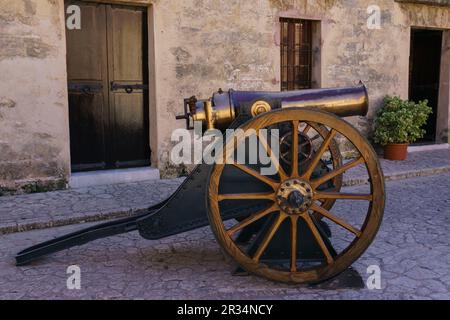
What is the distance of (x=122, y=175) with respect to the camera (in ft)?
21.0

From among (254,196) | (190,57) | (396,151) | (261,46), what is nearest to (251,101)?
(254,196)

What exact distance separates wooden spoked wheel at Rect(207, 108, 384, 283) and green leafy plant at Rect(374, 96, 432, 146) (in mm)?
5565

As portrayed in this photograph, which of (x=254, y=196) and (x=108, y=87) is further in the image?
(x=108, y=87)

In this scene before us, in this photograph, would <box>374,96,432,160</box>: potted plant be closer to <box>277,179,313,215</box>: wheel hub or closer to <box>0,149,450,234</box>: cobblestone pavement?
<box>0,149,450,234</box>: cobblestone pavement

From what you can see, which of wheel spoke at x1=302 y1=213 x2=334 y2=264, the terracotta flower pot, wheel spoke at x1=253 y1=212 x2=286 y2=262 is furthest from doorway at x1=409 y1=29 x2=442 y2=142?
wheel spoke at x1=253 y1=212 x2=286 y2=262

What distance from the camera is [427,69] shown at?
10.5 m

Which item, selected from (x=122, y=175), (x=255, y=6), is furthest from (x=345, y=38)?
(x=122, y=175)

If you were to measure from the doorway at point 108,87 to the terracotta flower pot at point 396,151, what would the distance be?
4308 mm

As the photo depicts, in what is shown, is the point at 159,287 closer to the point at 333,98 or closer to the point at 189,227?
the point at 189,227

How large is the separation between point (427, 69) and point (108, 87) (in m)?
7.28

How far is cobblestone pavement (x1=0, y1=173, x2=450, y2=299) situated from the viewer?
120 inches

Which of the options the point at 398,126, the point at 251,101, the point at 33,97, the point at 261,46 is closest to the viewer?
the point at 251,101

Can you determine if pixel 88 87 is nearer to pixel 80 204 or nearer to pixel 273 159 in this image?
pixel 80 204

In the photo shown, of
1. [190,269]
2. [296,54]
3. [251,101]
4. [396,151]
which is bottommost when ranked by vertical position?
[190,269]
